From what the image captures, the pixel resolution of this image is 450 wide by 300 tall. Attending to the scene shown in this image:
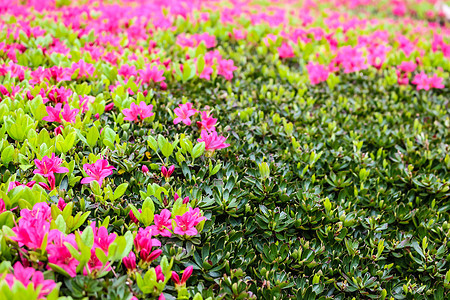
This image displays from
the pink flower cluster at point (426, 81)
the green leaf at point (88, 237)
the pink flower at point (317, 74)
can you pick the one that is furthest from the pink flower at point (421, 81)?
the green leaf at point (88, 237)

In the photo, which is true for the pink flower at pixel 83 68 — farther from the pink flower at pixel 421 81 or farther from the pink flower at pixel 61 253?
the pink flower at pixel 421 81

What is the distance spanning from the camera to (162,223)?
1875mm

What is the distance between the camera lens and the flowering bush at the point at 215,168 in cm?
171

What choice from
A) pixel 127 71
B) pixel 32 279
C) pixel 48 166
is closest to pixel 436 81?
pixel 127 71

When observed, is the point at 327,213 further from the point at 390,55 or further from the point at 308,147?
the point at 390,55

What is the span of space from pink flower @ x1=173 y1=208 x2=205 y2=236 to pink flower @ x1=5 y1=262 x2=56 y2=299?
591 mm

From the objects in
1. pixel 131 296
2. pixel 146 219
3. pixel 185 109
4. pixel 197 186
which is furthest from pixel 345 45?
pixel 131 296

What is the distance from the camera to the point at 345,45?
4.61 m

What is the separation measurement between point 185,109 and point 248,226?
Answer: 91cm

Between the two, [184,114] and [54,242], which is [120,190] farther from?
[184,114]

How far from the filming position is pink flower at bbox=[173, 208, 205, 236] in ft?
6.03

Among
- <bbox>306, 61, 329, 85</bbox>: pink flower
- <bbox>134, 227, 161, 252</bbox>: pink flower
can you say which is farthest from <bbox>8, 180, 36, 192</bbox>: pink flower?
<bbox>306, 61, 329, 85</bbox>: pink flower

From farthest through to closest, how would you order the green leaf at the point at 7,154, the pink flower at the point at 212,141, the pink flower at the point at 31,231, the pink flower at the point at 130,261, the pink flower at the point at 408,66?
the pink flower at the point at 408,66 < the pink flower at the point at 212,141 < the green leaf at the point at 7,154 < the pink flower at the point at 130,261 < the pink flower at the point at 31,231

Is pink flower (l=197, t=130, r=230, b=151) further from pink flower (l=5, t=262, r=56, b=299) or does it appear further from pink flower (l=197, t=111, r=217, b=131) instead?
pink flower (l=5, t=262, r=56, b=299)
